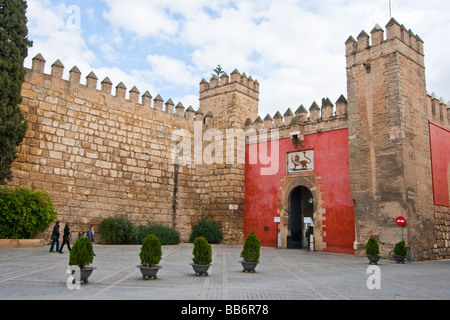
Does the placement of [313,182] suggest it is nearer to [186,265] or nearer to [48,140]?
[186,265]

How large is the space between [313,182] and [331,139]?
185 cm

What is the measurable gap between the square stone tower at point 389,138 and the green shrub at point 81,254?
9886 mm

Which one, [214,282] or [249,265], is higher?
[249,265]

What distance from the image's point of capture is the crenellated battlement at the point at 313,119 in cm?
1545

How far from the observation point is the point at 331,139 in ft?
51.3

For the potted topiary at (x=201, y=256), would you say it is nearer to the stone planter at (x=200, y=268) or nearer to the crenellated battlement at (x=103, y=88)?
the stone planter at (x=200, y=268)

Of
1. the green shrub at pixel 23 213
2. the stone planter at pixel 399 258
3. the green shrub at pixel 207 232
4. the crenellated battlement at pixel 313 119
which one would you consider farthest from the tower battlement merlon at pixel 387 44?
the green shrub at pixel 23 213

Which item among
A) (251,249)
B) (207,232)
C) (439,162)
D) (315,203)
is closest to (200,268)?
(251,249)

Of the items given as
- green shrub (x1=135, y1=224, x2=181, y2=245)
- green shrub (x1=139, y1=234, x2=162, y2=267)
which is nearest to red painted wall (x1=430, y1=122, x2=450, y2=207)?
green shrub (x1=135, y1=224, x2=181, y2=245)

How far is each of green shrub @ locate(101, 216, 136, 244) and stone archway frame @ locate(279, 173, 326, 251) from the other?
614 cm

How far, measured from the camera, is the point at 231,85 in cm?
1894

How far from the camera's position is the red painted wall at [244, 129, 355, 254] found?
1466cm

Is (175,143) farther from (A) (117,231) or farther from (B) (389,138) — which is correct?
(B) (389,138)

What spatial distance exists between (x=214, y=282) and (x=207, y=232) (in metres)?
10.2
